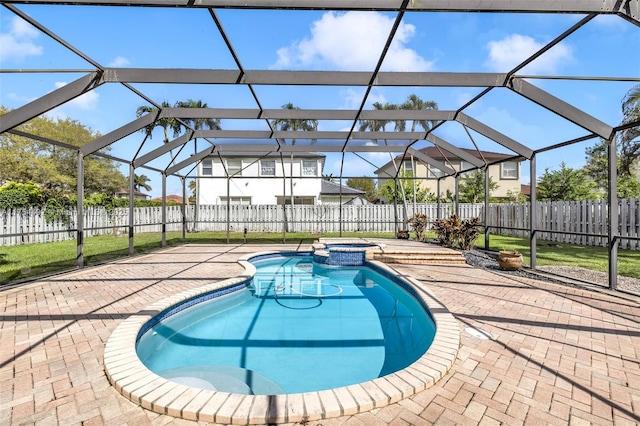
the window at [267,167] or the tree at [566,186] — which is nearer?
the tree at [566,186]

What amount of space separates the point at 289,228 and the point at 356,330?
14.3 meters

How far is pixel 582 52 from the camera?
4.89m

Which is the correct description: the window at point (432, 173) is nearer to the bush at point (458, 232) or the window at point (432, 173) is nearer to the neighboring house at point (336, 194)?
the bush at point (458, 232)

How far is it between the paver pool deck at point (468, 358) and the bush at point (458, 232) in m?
4.37

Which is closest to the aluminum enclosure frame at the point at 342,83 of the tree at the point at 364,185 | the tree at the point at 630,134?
the tree at the point at 630,134

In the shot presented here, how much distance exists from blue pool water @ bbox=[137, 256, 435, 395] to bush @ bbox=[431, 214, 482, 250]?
4694 millimetres

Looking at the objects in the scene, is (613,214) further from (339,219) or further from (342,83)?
(339,219)

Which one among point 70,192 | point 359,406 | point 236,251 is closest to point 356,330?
point 359,406

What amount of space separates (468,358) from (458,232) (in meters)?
7.96

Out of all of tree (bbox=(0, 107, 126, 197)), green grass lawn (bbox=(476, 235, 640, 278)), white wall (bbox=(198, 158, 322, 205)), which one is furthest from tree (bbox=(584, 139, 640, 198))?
tree (bbox=(0, 107, 126, 197))

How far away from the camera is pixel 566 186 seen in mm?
16703

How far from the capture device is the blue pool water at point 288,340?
322 centimetres

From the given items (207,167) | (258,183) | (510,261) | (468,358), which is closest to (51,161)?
(207,167)

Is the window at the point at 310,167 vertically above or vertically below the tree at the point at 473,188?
above
